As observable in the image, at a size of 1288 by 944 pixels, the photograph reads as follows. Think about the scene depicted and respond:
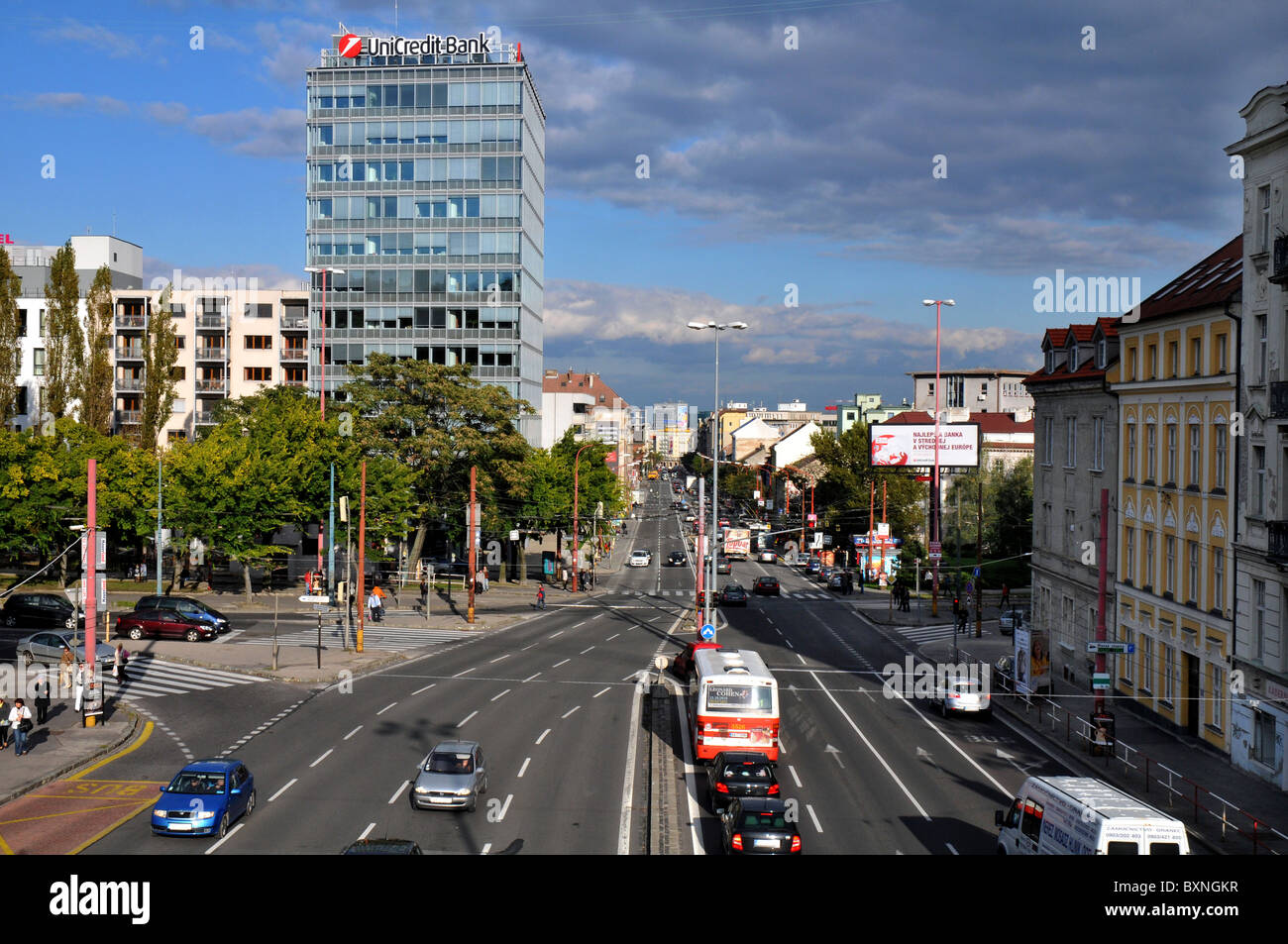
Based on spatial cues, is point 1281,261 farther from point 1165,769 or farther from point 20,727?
point 20,727

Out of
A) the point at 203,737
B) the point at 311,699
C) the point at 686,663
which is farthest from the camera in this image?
the point at 686,663

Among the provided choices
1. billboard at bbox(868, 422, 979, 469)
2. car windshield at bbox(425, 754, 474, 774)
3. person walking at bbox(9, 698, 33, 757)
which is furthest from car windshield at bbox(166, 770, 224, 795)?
billboard at bbox(868, 422, 979, 469)

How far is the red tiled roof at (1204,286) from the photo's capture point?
3403 centimetres

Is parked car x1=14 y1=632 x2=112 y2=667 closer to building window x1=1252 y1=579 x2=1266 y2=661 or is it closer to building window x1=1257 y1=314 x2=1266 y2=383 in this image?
building window x1=1252 y1=579 x2=1266 y2=661

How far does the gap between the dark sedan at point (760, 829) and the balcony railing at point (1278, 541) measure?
Result: 17610mm

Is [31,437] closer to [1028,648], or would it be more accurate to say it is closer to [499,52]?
[499,52]

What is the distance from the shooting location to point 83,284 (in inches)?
4198

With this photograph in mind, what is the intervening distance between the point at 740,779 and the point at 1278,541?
17313 mm

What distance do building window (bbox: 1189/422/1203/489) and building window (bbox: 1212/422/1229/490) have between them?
1021 millimetres

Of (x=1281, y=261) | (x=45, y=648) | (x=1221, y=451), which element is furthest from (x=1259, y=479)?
(x=45, y=648)

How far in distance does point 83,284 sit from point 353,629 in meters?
72.0
